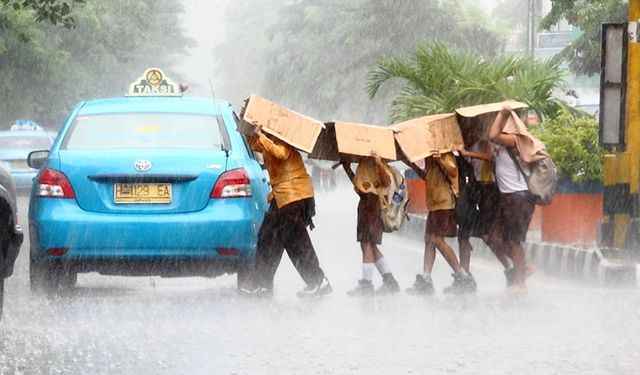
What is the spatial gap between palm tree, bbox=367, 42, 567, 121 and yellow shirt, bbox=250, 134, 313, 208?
804cm

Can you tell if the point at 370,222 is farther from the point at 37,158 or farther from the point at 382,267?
the point at 37,158

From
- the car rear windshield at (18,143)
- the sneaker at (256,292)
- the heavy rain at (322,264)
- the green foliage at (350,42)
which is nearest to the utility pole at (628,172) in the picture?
the heavy rain at (322,264)

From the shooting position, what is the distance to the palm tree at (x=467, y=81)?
68.8 ft

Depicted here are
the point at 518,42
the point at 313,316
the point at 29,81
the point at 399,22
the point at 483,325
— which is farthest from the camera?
the point at 518,42

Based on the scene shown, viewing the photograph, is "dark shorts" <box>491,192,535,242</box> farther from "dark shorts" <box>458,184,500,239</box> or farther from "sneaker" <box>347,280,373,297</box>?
"sneaker" <box>347,280,373,297</box>

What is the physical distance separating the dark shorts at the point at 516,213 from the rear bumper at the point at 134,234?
2460 millimetres

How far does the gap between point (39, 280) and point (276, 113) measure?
82.5 inches

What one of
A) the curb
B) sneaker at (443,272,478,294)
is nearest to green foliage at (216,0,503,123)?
the curb

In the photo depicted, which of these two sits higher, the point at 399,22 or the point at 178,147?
the point at 399,22

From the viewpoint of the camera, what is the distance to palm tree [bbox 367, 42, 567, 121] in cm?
2098

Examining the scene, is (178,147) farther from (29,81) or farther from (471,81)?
(29,81)

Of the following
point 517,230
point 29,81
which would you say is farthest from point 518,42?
point 517,230

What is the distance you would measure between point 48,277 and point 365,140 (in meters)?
2.62

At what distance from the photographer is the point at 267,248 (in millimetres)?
13070
